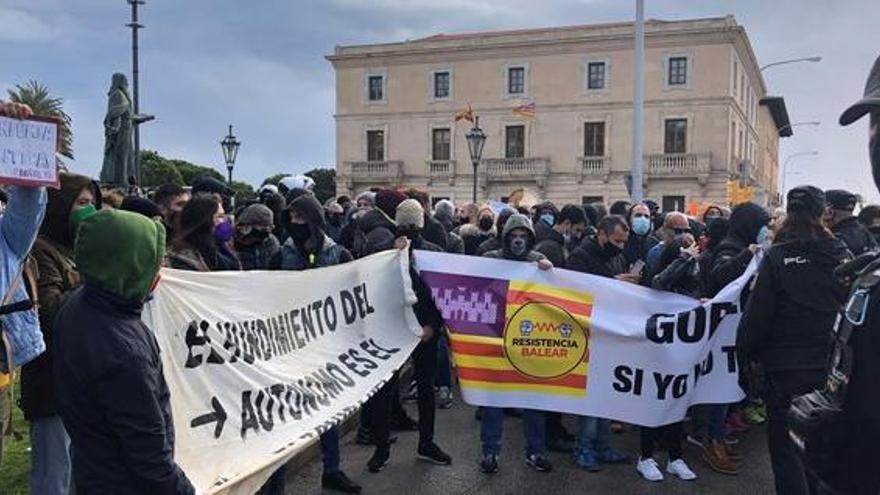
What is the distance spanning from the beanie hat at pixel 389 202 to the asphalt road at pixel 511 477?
1.93 meters

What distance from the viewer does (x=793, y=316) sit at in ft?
13.0

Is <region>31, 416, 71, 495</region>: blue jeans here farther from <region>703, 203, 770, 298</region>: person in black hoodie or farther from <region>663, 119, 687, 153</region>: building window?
<region>663, 119, 687, 153</region>: building window

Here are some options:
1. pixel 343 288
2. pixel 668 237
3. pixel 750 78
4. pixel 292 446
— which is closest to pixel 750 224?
pixel 668 237

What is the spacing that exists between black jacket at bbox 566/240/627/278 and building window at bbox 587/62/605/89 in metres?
44.4

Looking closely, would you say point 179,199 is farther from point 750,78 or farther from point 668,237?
point 750,78

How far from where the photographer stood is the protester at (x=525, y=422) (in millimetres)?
5383

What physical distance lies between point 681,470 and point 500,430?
1340 millimetres

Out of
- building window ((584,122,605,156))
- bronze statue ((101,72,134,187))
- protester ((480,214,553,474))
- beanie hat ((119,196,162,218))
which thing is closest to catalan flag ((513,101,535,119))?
building window ((584,122,605,156))

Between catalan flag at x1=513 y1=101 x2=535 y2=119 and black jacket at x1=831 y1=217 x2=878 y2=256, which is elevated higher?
catalan flag at x1=513 y1=101 x2=535 y2=119

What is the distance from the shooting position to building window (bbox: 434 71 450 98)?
5128 centimetres

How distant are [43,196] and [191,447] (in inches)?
51.0

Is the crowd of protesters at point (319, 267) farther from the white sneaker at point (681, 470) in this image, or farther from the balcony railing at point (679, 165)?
the balcony railing at point (679, 165)

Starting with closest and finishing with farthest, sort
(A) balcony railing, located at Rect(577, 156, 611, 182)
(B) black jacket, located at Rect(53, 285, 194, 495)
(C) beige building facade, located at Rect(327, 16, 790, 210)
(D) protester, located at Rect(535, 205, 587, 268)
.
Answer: (B) black jacket, located at Rect(53, 285, 194, 495) < (D) protester, located at Rect(535, 205, 587, 268) < (C) beige building facade, located at Rect(327, 16, 790, 210) < (A) balcony railing, located at Rect(577, 156, 611, 182)

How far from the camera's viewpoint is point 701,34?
45.9 metres
